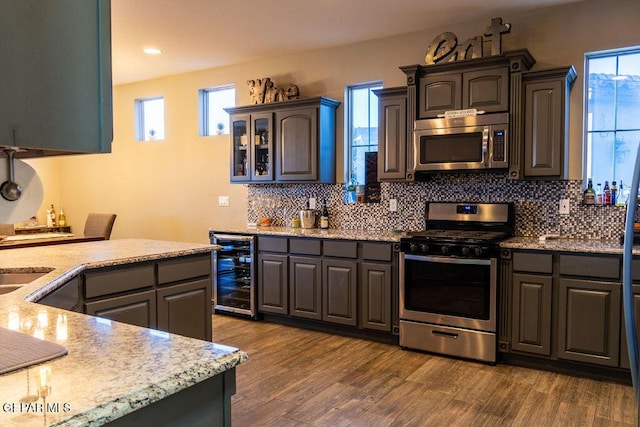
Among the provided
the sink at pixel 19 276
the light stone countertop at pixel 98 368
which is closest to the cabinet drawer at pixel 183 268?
the sink at pixel 19 276

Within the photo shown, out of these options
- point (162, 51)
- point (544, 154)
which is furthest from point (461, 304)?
point (162, 51)

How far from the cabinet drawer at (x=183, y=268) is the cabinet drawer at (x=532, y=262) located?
214 cm

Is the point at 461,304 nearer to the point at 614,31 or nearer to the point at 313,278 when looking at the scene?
the point at 313,278

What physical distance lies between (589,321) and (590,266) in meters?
0.36

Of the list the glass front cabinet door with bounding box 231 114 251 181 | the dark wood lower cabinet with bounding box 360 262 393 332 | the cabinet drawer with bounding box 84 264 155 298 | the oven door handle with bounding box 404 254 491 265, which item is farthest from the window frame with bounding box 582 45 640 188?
the cabinet drawer with bounding box 84 264 155 298

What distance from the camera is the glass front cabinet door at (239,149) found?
198 inches

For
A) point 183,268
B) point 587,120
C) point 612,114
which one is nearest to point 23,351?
point 183,268

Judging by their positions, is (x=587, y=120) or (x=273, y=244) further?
(x=273, y=244)

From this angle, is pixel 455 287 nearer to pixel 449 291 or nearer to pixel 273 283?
pixel 449 291

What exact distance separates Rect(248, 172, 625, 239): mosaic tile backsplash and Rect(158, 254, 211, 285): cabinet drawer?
1.80m

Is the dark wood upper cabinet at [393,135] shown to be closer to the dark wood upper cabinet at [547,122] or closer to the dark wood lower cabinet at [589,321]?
the dark wood upper cabinet at [547,122]

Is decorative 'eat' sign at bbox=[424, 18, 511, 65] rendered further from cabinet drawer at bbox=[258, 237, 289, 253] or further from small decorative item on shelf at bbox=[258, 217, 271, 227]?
small decorative item on shelf at bbox=[258, 217, 271, 227]

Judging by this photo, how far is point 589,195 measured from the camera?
3.59 meters

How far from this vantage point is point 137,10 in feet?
→ 12.5
